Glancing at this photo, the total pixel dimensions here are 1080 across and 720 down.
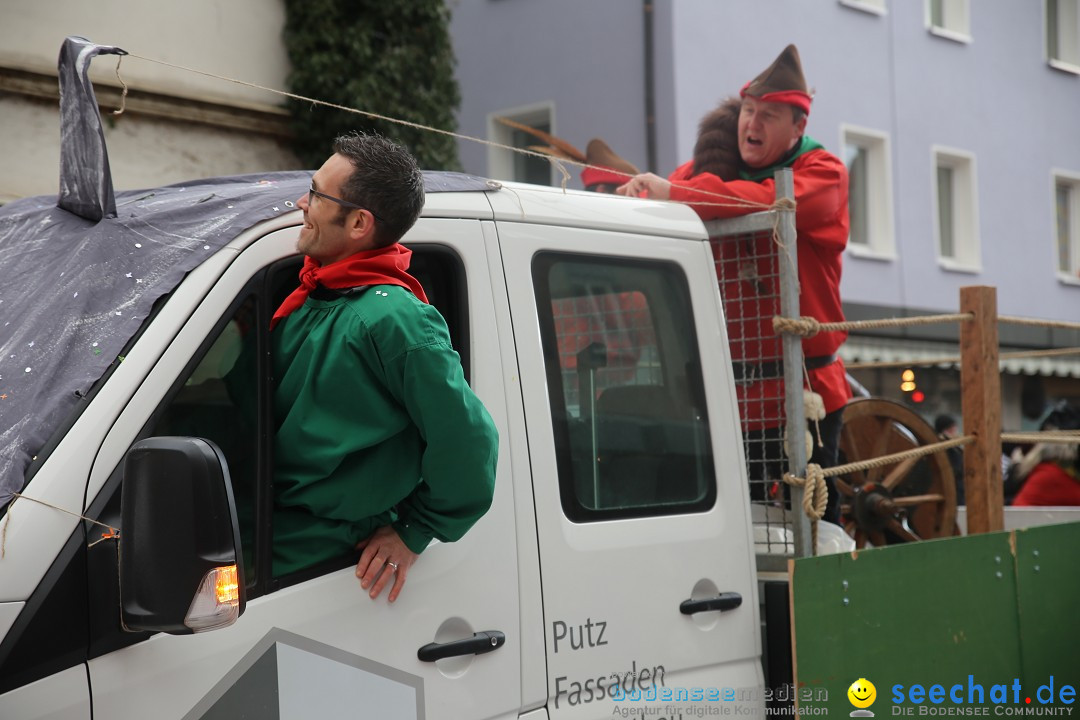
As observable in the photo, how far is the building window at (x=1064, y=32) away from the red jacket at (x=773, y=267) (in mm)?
19242

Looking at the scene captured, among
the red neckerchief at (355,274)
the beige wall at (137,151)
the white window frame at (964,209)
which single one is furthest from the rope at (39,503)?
the white window frame at (964,209)

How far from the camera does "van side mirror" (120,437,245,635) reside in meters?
1.80

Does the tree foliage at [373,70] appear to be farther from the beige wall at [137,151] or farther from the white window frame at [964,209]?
the white window frame at [964,209]

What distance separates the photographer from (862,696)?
10.3 feet

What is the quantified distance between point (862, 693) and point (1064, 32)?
20.9m

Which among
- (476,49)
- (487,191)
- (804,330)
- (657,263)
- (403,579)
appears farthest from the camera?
(476,49)

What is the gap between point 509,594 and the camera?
264 cm

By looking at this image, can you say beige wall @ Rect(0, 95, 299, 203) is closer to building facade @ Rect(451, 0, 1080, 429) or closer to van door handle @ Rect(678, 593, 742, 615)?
building facade @ Rect(451, 0, 1080, 429)

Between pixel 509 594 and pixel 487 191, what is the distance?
92 cm

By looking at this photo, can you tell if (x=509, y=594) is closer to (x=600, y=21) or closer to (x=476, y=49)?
(x=600, y=21)

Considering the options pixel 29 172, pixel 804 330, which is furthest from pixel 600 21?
pixel 804 330

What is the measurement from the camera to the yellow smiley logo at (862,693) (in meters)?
3.13

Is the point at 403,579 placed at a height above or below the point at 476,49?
below

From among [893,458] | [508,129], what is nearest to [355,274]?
[893,458]
